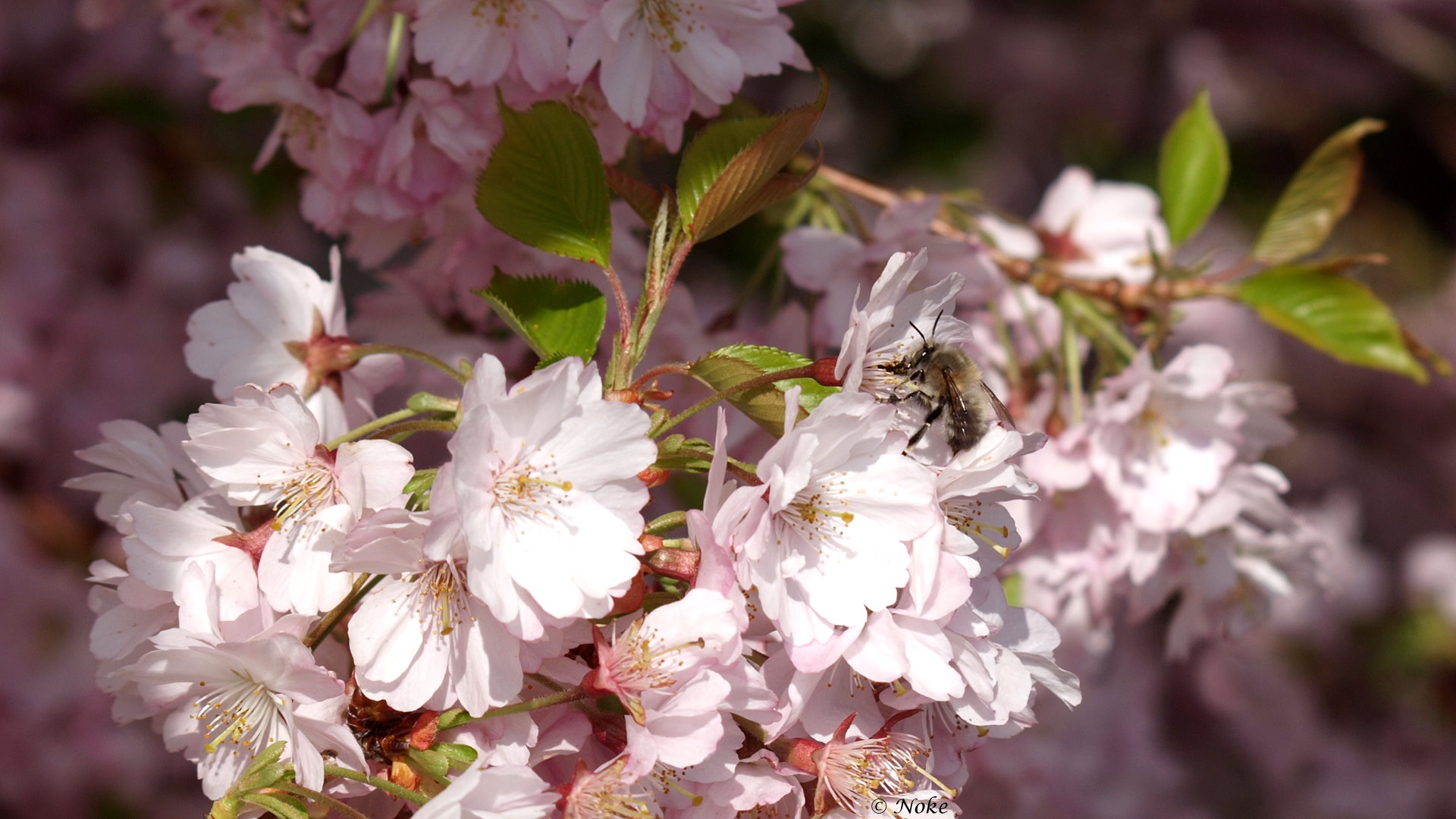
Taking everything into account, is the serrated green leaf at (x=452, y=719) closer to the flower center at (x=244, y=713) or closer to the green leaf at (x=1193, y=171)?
the flower center at (x=244, y=713)

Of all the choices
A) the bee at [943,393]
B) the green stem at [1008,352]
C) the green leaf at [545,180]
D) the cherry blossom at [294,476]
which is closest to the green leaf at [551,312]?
the green leaf at [545,180]

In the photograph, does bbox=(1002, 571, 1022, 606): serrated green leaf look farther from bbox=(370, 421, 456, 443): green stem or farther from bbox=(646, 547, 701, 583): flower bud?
bbox=(370, 421, 456, 443): green stem

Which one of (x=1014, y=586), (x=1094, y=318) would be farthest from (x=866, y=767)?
(x=1094, y=318)

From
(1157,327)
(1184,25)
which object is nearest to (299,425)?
(1157,327)

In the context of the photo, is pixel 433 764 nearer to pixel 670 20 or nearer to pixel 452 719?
pixel 452 719

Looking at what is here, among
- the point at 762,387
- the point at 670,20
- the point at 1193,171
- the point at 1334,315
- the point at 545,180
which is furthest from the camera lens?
the point at 1193,171
